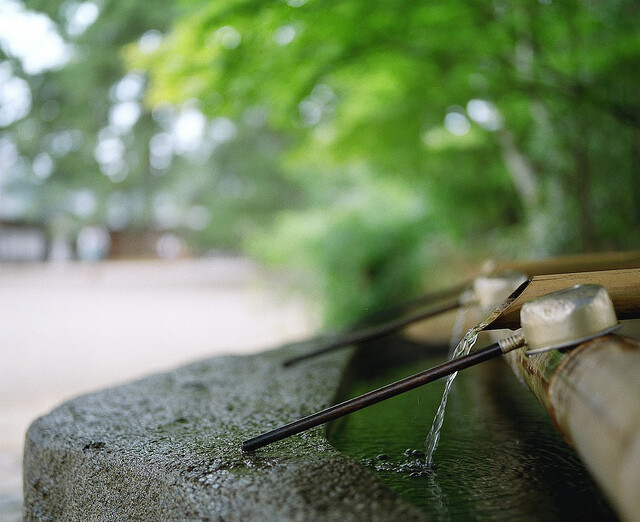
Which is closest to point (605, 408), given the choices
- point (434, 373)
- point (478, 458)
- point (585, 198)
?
point (434, 373)

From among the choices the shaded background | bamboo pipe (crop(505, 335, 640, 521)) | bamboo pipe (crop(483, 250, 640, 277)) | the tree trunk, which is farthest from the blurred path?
the tree trunk

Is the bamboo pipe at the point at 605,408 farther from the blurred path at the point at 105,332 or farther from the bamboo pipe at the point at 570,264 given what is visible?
the blurred path at the point at 105,332

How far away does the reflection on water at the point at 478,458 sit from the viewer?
1134mm

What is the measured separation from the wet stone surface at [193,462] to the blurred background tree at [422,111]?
2180 mm

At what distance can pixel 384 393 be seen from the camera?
1062mm

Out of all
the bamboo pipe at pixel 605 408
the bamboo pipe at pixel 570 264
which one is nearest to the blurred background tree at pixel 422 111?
the bamboo pipe at pixel 570 264

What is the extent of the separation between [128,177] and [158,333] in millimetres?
12794

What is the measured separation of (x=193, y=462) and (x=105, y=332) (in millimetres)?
6587

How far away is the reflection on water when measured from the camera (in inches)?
44.6

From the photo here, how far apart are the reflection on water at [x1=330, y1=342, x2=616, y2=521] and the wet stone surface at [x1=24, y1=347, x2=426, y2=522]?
0.60 ft

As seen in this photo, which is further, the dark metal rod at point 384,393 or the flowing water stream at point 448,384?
the flowing water stream at point 448,384

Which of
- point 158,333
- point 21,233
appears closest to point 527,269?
point 158,333

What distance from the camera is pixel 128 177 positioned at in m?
18.7

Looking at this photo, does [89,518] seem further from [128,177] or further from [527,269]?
[128,177]
